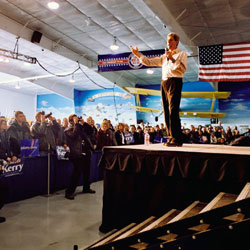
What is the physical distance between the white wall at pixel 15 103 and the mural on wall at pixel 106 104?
4.60 metres

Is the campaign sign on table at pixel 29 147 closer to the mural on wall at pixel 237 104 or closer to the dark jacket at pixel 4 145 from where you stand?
the dark jacket at pixel 4 145

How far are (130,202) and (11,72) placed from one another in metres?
14.5

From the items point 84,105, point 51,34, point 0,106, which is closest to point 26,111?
point 0,106

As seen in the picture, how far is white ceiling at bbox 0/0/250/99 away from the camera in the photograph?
7.48 metres

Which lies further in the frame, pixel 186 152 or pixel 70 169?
pixel 70 169

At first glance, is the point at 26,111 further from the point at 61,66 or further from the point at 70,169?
the point at 70,169

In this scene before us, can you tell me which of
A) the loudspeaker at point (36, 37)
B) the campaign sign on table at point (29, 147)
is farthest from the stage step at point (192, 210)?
the loudspeaker at point (36, 37)

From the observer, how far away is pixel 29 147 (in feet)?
15.2

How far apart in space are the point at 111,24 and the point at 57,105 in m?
12.2

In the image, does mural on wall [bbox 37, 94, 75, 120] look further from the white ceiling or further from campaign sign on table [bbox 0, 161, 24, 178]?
campaign sign on table [bbox 0, 161, 24, 178]

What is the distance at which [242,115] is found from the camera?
15359 millimetres

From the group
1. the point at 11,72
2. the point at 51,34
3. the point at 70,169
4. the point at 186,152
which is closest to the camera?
the point at 186,152

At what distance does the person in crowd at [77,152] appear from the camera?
481cm

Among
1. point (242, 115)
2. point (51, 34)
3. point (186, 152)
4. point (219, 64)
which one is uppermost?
point (51, 34)
